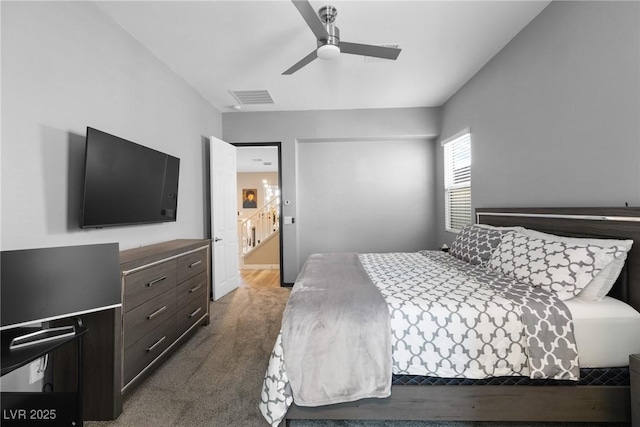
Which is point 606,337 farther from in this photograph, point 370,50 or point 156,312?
point 156,312

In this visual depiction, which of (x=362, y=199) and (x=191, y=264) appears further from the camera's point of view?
(x=362, y=199)

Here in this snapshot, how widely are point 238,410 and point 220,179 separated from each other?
2.91m

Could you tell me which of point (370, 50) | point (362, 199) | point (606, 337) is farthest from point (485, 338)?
point (362, 199)

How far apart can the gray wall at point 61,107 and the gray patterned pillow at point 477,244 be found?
296 cm

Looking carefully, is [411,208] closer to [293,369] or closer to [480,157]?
[480,157]

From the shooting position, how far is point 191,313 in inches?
104

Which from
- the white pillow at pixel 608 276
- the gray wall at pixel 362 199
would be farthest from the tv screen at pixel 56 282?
the gray wall at pixel 362 199

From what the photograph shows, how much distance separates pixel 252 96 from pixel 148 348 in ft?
10.1

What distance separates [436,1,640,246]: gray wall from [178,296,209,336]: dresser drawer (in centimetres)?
318

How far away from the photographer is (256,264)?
20.0 feet

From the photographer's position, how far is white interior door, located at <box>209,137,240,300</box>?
3.77 meters

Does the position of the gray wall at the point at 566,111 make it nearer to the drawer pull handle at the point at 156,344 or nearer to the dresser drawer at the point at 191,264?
the dresser drawer at the point at 191,264

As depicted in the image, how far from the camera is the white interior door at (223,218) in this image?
12.4ft

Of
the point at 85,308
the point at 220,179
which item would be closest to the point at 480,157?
the point at 220,179
